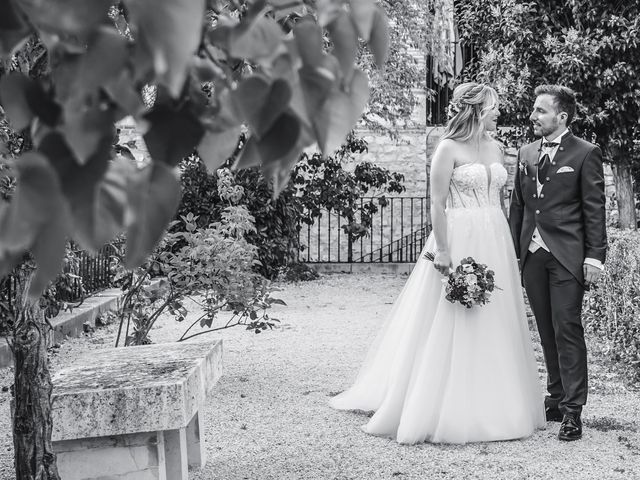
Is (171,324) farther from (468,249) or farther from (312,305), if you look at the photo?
(468,249)

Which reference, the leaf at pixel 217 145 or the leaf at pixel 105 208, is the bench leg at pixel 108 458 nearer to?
the leaf at pixel 217 145

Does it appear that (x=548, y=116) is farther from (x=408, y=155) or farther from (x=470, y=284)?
(x=408, y=155)

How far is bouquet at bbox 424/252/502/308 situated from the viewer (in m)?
4.82

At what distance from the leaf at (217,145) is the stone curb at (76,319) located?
6.08m

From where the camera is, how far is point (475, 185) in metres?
5.12

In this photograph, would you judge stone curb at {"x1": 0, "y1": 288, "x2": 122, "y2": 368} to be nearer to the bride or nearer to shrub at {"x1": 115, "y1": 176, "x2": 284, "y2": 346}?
shrub at {"x1": 115, "y1": 176, "x2": 284, "y2": 346}

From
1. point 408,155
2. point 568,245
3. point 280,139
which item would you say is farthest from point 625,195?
point 280,139

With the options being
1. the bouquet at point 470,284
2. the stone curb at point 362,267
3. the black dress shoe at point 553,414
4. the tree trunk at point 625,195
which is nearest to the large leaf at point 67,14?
the bouquet at point 470,284

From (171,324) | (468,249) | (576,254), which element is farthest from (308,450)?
(171,324)

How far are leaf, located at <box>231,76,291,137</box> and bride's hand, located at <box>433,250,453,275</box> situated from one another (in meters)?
4.23

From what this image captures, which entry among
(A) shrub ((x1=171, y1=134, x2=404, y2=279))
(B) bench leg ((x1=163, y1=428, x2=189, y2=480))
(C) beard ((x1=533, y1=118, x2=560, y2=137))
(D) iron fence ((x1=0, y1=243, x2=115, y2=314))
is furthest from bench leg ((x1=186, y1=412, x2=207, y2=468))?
A: (A) shrub ((x1=171, y1=134, x2=404, y2=279))

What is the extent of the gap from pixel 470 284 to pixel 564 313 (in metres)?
0.57

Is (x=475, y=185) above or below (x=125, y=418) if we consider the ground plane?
above

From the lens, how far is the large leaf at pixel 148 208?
82 cm
